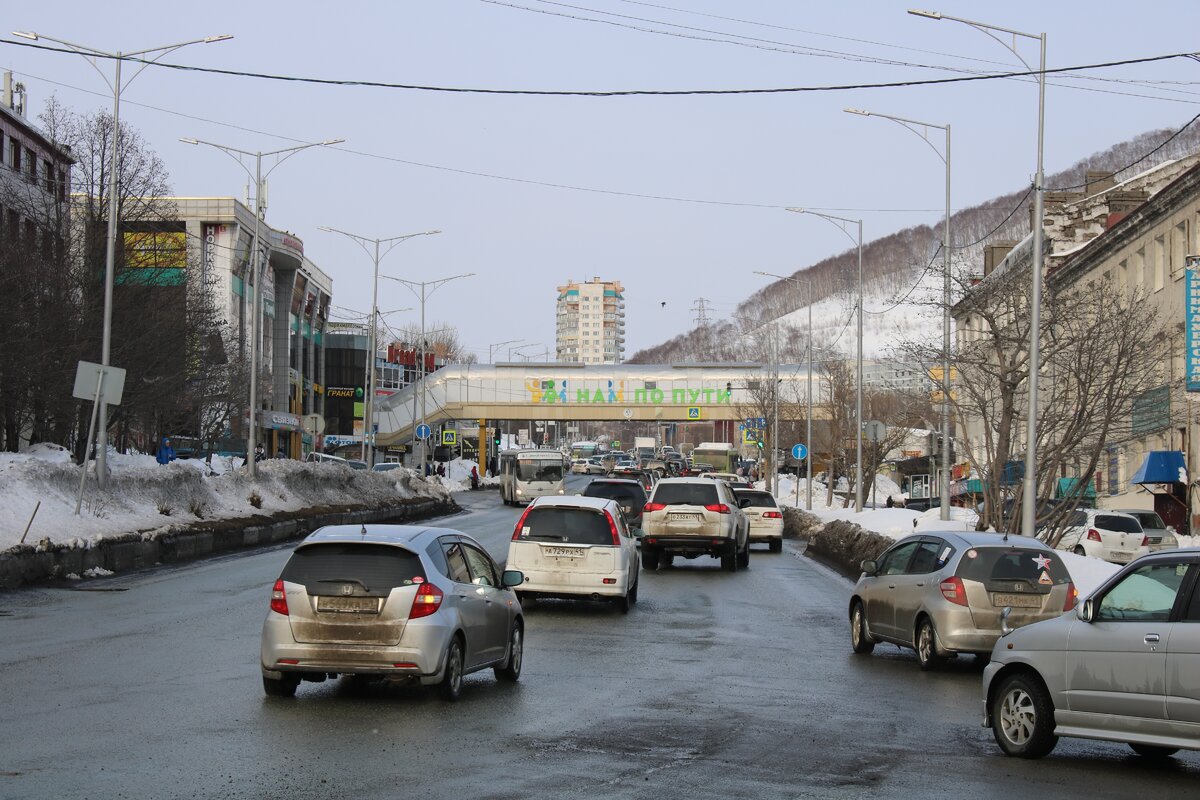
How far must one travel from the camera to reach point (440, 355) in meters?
178

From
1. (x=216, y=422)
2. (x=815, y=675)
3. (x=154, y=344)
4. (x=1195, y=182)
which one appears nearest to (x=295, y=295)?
(x=216, y=422)

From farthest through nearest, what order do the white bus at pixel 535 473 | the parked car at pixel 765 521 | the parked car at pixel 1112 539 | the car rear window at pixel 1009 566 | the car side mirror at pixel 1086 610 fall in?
the white bus at pixel 535 473, the parked car at pixel 765 521, the parked car at pixel 1112 539, the car rear window at pixel 1009 566, the car side mirror at pixel 1086 610

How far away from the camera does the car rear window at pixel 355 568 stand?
1149 cm

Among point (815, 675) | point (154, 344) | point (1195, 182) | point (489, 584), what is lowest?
Result: point (815, 675)

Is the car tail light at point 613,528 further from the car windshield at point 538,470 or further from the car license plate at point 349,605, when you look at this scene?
the car windshield at point 538,470

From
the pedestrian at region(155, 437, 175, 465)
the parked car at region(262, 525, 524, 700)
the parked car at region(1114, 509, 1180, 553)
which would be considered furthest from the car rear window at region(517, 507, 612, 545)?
the pedestrian at region(155, 437, 175, 465)

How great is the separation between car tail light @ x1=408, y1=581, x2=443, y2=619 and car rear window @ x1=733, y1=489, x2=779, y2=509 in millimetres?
29220

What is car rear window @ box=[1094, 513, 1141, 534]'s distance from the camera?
3386 centimetres

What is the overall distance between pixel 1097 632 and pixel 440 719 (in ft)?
15.9

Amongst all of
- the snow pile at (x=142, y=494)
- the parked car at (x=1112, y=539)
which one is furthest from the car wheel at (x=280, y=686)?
the parked car at (x=1112, y=539)

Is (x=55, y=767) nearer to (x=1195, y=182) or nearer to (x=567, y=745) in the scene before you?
(x=567, y=745)

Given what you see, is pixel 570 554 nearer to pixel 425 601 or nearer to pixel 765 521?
pixel 425 601

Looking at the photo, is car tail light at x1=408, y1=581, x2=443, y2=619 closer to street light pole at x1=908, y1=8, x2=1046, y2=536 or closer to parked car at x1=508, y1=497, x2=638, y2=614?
parked car at x1=508, y1=497, x2=638, y2=614

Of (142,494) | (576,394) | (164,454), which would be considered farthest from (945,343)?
(576,394)
